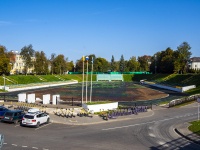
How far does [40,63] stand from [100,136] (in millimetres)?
101348

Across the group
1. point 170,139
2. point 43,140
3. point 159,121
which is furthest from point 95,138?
point 159,121

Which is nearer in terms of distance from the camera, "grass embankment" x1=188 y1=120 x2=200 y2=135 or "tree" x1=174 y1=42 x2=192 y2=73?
"grass embankment" x1=188 y1=120 x2=200 y2=135

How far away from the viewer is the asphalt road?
1738 centimetres

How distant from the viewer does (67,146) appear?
17.1 metres

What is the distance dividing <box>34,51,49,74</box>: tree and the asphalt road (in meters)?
95.0

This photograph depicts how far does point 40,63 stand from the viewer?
117 metres

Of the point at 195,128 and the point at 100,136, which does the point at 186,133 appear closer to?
the point at 195,128

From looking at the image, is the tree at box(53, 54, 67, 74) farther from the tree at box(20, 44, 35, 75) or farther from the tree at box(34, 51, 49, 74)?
the tree at box(20, 44, 35, 75)

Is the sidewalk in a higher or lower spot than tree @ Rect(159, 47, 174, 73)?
lower

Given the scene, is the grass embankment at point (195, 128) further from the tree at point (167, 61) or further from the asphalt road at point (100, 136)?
the tree at point (167, 61)

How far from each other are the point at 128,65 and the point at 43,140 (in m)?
171

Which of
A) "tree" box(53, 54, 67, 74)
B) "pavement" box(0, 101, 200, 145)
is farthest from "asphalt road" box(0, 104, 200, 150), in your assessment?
"tree" box(53, 54, 67, 74)

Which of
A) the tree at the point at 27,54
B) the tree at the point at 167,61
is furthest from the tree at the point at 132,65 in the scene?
the tree at the point at 27,54

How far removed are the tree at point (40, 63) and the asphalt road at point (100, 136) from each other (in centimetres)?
9496
